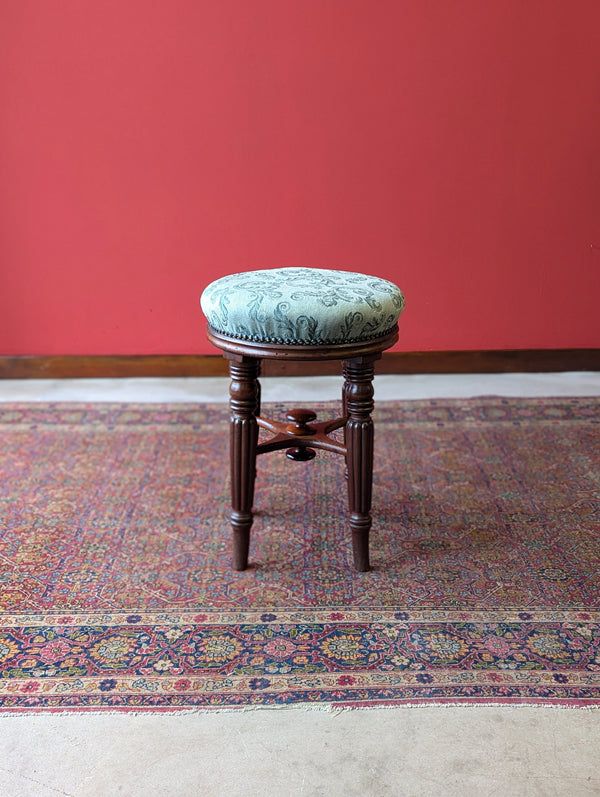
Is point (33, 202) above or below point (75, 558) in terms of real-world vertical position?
above

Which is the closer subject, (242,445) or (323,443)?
(242,445)

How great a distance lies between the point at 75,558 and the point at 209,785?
0.85 meters

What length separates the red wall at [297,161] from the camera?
3.16 meters

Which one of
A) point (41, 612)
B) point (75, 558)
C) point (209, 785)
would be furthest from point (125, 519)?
point (209, 785)

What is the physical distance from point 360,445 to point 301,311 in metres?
0.36

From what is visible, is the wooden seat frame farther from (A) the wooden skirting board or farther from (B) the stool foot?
(A) the wooden skirting board

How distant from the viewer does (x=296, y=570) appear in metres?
2.13

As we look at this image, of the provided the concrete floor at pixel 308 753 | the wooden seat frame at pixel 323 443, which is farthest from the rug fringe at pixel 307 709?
the wooden seat frame at pixel 323 443

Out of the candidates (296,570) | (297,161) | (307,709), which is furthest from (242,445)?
(297,161)

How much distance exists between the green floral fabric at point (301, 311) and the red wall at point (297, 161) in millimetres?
1419

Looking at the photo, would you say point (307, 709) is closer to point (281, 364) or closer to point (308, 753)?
point (308, 753)

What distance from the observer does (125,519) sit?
2.38 m

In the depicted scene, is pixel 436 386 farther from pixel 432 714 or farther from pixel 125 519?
pixel 432 714

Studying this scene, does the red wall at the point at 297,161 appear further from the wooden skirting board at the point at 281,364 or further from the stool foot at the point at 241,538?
the stool foot at the point at 241,538
